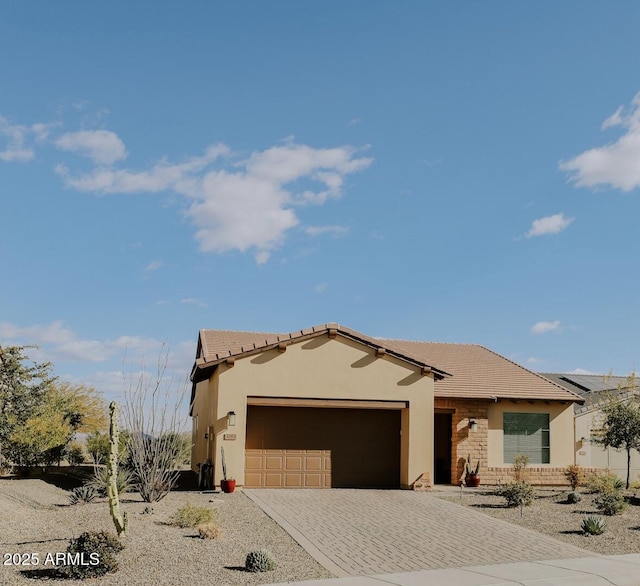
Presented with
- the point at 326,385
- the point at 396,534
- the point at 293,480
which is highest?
the point at 326,385

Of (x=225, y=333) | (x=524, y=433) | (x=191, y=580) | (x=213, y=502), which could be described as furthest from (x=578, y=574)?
(x=225, y=333)

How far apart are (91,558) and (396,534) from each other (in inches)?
254

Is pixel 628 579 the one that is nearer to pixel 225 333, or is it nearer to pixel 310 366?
pixel 310 366

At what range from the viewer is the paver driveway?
40.3 feet

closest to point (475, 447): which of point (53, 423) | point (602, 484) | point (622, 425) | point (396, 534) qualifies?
point (622, 425)

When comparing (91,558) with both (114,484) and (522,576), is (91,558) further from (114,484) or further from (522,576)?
(522,576)

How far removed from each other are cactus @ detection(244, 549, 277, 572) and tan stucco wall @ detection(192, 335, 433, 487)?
9.98 m

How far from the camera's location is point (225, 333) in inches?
1101

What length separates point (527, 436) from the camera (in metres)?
25.9

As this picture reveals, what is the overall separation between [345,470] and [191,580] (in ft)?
41.9

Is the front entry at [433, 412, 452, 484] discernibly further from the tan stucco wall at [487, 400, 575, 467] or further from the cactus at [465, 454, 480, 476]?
the tan stucco wall at [487, 400, 575, 467]

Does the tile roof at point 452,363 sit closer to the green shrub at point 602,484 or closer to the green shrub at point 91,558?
the green shrub at point 602,484

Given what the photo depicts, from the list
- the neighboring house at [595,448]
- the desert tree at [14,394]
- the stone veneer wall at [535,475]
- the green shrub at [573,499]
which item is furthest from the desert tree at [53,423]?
the neighboring house at [595,448]

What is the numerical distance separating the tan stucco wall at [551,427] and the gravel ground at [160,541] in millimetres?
10654
